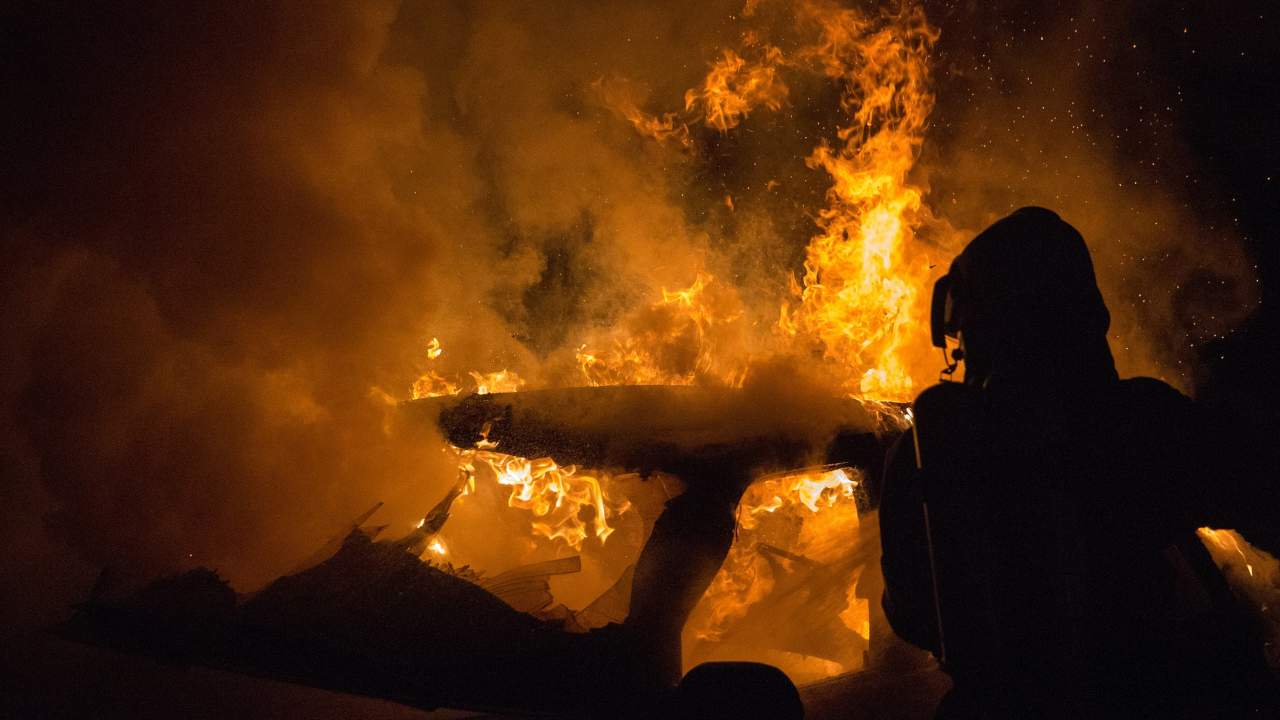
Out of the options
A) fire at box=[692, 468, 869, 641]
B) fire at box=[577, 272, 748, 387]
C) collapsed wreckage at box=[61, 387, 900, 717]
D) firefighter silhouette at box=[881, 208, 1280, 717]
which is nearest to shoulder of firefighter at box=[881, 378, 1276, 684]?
firefighter silhouette at box=[881, 208, 1280, 717]

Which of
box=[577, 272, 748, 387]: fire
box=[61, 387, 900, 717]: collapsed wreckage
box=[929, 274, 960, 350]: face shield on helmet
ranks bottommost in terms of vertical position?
box=[61, 387, 900, 717]: collapsed wreckage

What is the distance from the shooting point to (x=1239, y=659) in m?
2.41

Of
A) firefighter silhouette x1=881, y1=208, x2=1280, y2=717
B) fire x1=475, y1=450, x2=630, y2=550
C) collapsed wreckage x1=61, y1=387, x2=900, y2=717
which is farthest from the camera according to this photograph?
fire x1=475, y1=450, x2=630, y2=550

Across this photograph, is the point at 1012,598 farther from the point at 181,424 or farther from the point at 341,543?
the point at 181,424

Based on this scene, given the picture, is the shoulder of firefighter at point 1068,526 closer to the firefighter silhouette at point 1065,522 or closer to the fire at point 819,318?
the firefighter silhouette at point 1065,522

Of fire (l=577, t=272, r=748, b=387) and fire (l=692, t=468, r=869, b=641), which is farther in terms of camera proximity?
fire (l=577, t=272, r=748, b=387)

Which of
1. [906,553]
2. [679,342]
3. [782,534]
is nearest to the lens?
[906,553]

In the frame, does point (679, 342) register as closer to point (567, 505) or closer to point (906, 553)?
point (567, 505)

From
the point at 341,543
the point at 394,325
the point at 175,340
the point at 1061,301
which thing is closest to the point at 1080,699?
the point at 1061,301

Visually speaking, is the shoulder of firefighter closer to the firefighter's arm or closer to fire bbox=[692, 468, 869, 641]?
the firefighter's arm

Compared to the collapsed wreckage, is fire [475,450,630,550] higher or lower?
higher

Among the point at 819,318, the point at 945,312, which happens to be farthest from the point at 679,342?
the point at 945,312

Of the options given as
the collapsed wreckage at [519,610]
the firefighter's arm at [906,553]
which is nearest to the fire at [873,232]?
the collapsed wreckage at [519,610]

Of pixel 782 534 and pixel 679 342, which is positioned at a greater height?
pixel 679 342
